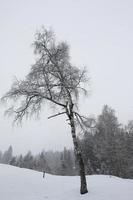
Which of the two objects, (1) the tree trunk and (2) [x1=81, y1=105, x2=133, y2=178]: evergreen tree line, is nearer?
(1) the tree trunk

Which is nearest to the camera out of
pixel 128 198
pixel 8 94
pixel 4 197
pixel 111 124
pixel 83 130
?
pixel 128 198

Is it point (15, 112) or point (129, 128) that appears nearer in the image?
point (15, 112)

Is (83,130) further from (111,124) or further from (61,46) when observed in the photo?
(111,124)

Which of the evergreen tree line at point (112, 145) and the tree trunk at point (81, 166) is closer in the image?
the tree trunk at point (81, 166)

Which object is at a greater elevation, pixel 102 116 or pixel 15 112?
pixel 102 116

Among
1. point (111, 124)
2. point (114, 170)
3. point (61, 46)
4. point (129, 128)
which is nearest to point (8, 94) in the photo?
point (61, 46)

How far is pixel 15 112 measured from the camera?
12.6 metres

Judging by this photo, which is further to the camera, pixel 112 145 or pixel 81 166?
pixel 112 145

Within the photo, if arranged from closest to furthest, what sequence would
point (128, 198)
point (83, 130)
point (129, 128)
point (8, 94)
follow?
point (128, 198) → point (8, 94) → point (83, 130) → point (129, 128)

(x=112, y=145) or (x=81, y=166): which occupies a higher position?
(x=112, y=145)

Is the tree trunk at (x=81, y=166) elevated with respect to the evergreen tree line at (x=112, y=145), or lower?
lower

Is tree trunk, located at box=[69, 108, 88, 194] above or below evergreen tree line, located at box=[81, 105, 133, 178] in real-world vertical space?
below

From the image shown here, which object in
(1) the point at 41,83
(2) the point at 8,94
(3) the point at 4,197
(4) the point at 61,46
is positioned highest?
(4) the point at 61,46

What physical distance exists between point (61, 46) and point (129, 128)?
3431 centimetres
